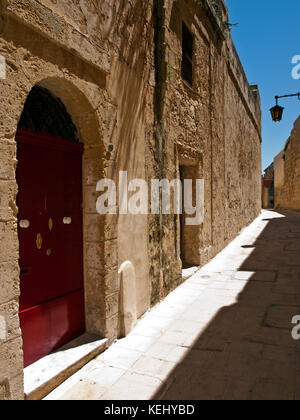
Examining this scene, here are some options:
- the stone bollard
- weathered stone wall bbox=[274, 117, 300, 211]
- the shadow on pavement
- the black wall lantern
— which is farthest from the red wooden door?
weathered stone wall bbox=[274, 117, 300, 211]

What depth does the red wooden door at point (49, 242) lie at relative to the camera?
249cm

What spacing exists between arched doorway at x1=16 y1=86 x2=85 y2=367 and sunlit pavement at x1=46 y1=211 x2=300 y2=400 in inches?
18.6

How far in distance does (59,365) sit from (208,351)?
1357 mm

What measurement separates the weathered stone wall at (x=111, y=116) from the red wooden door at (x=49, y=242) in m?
0.14

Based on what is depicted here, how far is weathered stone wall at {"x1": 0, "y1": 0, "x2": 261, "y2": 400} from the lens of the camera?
203 cm

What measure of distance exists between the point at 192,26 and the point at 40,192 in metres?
4.88

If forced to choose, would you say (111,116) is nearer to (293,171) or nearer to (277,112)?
(277,112)

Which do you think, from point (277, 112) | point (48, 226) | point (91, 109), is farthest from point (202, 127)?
point (277, 112)

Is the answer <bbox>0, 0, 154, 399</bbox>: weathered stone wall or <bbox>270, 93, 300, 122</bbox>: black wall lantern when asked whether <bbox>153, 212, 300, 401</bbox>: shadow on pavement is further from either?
<bbox>270, 93, 300, 122</bbox>: black wall lantern

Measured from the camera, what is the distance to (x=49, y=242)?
274 centimetres

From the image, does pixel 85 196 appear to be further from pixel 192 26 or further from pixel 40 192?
pixel 192 26

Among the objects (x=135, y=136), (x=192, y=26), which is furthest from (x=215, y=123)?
(x=135, y=136)

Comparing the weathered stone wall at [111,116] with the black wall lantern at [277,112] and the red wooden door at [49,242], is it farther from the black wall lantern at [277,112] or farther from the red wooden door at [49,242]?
the black wall lantern at [277,112]

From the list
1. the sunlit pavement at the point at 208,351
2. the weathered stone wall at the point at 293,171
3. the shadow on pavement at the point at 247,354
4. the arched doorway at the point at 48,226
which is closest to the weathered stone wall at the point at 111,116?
the arched doorway at the point at 48,226
